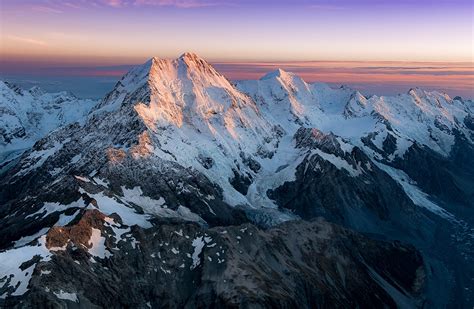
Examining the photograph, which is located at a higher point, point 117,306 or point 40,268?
point 40,268

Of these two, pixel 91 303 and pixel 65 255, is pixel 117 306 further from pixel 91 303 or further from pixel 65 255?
pixel 65 255

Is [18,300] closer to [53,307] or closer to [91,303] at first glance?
[53,307]

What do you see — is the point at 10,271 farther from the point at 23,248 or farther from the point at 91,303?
the point at 91,303

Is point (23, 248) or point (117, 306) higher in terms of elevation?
point (23, 248)

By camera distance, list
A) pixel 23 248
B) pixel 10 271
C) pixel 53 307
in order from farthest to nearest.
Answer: pixel 23 248
pixel 10 271
pixel 53 307

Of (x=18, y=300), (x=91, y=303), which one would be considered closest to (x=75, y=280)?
(x=91, y=303)

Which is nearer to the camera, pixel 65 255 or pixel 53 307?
pixel 53 307

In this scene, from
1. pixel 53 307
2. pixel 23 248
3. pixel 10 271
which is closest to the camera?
pixel 53 307

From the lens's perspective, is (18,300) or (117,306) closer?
(18,300)

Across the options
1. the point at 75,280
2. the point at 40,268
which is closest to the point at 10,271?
the point at 40,268
